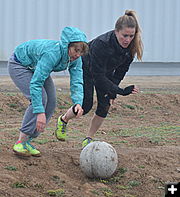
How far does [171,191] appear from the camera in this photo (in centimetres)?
312

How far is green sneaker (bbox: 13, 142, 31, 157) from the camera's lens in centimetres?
621

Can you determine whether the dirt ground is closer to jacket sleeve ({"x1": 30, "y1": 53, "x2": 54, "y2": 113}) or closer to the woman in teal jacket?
the woman in teal jacket

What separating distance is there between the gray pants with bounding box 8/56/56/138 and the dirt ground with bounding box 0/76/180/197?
455 millimetres

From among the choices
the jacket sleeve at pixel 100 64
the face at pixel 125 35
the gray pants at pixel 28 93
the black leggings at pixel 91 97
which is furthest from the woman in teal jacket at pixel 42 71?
the black leggings at pixel 91 97

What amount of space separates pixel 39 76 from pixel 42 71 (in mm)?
63

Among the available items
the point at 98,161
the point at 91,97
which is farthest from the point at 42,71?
the point at 91,97

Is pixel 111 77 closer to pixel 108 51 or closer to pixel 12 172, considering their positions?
pixel 108 51

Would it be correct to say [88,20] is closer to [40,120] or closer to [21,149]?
[21,149]

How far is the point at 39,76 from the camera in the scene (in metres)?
5.67

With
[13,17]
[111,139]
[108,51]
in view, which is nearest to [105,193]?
[108,51]

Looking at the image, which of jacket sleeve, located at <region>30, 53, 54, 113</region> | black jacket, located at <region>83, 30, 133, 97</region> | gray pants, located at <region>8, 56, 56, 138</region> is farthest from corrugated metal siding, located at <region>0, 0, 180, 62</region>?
jacket sleeve, located at <region>30, 53, 54, 113</region>

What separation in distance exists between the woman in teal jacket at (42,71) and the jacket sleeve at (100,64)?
69 cm

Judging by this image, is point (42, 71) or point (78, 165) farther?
point (78, 165)

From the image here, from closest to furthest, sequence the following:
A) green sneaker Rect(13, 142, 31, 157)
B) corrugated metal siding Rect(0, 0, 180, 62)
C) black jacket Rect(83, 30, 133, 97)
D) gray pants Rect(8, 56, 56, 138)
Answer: gray pants Rect(8, 56, 56, 138), green sneaker Rect(13, 142, 31, 157), black jacket Rect(83, 30, 133, 97), corrugated metal siding Rect(0, 0, 180, 62)
